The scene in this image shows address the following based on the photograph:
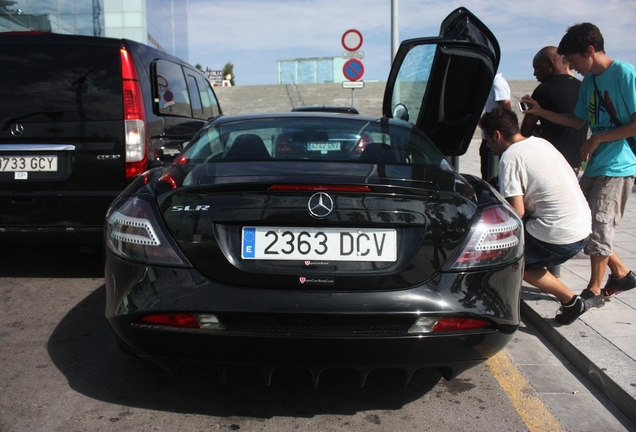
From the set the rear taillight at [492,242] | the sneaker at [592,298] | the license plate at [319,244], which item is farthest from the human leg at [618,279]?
the license plate at [319,244]

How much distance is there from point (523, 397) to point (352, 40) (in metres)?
12.2

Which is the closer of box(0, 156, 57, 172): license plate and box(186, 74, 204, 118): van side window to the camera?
box(0, 156, 57, 172): license plate

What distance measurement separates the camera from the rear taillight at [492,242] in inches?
107

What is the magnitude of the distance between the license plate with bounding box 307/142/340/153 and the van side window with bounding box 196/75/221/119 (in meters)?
4.25

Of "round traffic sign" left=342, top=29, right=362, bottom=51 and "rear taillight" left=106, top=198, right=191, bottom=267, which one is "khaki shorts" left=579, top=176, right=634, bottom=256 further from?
"round traffic sign" left=342, top=29, right=362, bottom=51

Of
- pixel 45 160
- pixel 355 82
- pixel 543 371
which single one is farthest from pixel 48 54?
pixel 355 82

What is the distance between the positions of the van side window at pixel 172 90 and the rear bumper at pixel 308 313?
10.4ft

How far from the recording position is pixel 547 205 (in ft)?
13.1

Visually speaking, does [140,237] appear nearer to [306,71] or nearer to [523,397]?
[523,397]

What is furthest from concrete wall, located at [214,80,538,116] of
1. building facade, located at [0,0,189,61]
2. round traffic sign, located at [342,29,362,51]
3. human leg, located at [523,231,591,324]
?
human leg, located at [523,231,591,324]

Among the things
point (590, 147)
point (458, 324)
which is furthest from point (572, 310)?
point (458, 324)

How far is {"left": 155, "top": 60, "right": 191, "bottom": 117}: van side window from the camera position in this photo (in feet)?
18.9

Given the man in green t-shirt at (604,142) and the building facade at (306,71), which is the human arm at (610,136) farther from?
the building facade at (306,71)

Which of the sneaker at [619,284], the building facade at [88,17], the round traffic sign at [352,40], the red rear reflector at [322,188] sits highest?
the building facade at [88,17]
